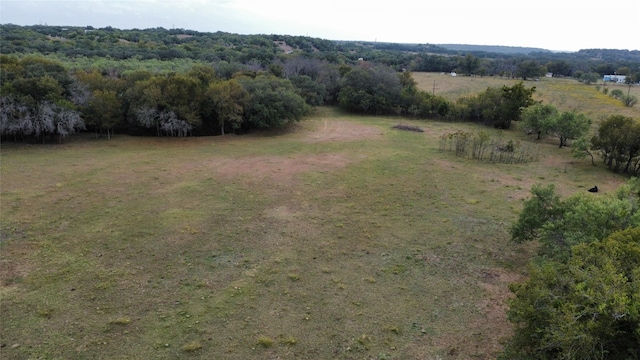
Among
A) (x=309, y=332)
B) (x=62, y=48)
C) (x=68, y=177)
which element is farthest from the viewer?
(x=62, y=48)

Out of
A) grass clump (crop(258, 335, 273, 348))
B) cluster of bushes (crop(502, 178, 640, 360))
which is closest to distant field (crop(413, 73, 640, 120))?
cluster of bushes (crop(502, 178, 640, 360))

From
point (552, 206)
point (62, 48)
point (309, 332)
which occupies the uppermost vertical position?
point (62, 48)

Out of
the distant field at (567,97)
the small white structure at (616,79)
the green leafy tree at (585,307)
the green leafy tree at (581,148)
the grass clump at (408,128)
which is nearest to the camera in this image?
the green leafy tree at (585,307)

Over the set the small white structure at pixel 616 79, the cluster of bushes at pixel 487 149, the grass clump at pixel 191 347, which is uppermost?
the small white structure at pixel 616 79

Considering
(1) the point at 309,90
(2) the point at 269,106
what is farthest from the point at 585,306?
(1) the point at 309,90

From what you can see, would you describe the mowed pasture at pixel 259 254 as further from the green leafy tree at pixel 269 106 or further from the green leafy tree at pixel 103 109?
the green leafy tree at pixel 269 106

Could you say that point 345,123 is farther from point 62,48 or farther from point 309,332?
point 62,48

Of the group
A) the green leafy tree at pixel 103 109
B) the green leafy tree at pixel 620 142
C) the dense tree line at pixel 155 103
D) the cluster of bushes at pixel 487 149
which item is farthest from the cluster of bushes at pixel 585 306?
the green leafy tree at pixel 103 109

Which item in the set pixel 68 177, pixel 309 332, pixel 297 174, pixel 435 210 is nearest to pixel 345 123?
pixel 297 174
